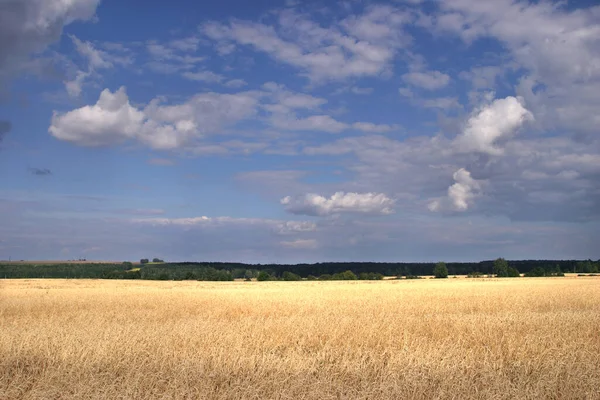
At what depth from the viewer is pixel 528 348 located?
43.7 feet

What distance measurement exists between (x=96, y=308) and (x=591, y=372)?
78.0 feet

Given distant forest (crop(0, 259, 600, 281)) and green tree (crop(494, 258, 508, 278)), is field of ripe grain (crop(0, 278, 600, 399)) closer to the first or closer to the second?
distant forest (crop(0, 259, 600, 281))

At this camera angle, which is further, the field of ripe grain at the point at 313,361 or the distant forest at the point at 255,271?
the distant forest at the point at 255,271

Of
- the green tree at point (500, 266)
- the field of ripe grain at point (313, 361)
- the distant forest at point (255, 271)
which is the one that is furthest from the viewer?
the green tree at point (500, 266)

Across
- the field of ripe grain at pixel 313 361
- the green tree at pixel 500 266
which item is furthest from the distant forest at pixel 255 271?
the field of ripe grain at pixel 313 361

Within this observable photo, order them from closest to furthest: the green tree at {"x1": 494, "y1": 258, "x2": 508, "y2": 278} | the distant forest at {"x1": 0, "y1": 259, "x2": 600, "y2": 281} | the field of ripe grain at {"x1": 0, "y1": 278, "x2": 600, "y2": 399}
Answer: the field of ripe grain at {"x1": 0, "y1": 278, "x2": 600, "y2": 399}, the distant forest at {"x1": 0, "y1": 259, "x2": 600, "y2": 281}, the green tree at {"x1": 494, "y1": 258, "x2": 508, "y2": 278}

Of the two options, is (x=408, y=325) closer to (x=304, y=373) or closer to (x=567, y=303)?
(x=304, y=373)

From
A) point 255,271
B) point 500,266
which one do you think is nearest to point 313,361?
point 255,271

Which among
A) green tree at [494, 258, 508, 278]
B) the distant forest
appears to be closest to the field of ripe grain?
the distant forest

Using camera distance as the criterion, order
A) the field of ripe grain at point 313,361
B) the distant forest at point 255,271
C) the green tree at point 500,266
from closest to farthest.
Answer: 1. the field of ripe grain at point 313,361
2. the distant forest at point 255,271
3. the green tree at point 500,266

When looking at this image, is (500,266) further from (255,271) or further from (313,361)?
(313,361)

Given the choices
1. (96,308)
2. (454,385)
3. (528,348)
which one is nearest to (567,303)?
(528,348)

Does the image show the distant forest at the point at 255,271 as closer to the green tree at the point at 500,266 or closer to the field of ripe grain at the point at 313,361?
the green tree at the point at 500,266

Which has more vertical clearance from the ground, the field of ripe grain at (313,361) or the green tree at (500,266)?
the green tree at (500,266)
